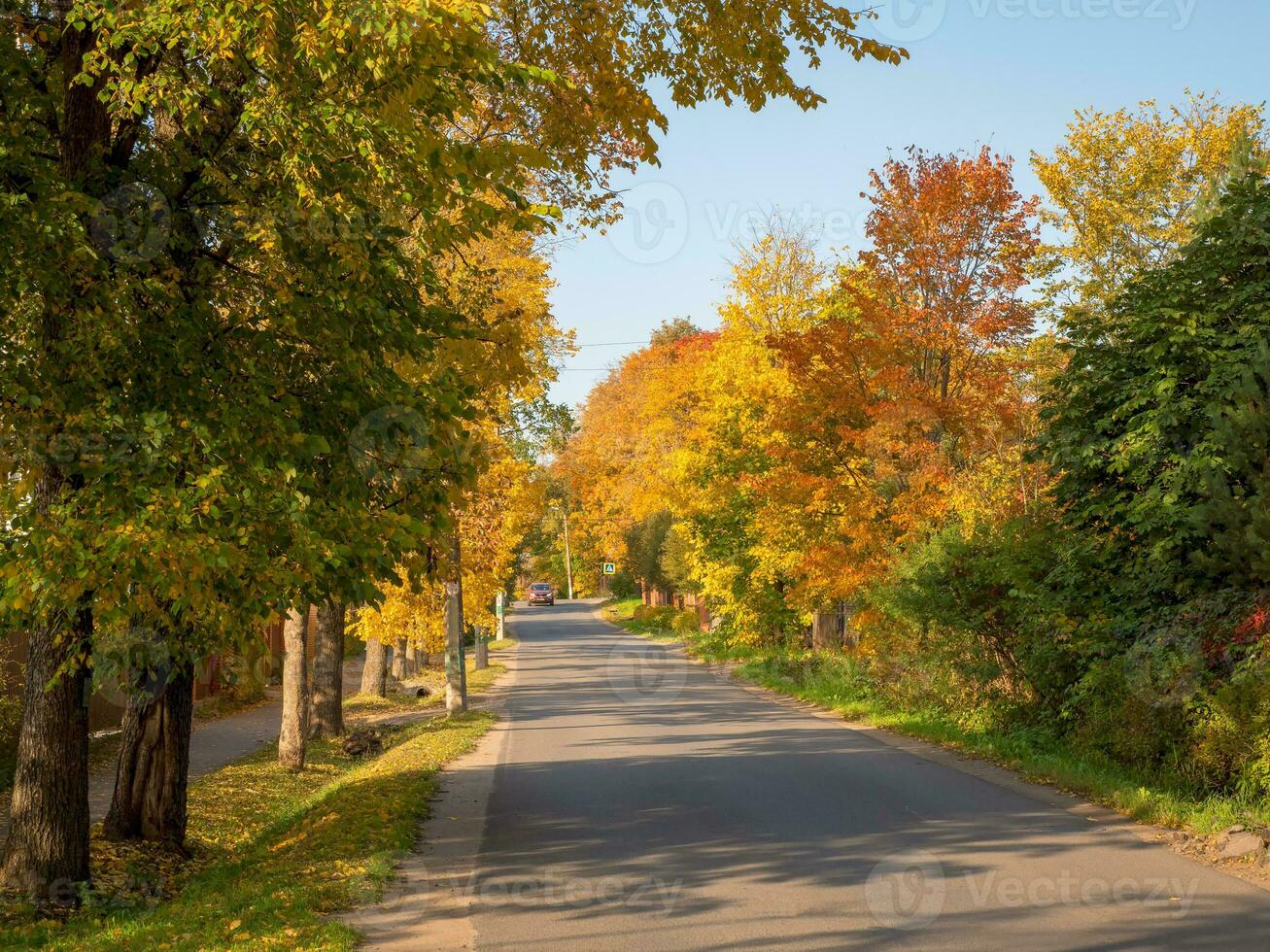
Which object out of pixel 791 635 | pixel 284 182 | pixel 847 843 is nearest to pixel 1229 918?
pixel 847 843

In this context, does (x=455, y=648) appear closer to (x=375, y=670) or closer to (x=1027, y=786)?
(x=375, y=670)

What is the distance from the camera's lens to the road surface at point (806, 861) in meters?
7.12

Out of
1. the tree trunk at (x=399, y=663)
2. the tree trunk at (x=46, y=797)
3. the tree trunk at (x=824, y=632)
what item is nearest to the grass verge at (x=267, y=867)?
the tree trunk at (x=46, y=797)

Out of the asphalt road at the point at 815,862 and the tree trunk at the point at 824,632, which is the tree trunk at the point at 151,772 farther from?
the tree trunk at the point at 824,632

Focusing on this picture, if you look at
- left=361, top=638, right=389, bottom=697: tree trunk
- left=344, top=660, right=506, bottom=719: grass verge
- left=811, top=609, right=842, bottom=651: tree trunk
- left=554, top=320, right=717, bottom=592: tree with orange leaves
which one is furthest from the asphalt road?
left=554, top=320, right=717, bottom=592: tree with orange leaves

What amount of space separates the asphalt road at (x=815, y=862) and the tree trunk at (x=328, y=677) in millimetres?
4803

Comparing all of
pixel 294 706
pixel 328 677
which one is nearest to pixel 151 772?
pixel 294 706

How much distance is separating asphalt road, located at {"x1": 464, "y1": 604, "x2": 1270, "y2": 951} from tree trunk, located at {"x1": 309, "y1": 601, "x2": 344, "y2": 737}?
480 cm

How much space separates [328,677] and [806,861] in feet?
44.0

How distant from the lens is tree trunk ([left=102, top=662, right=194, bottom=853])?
34.3 ft

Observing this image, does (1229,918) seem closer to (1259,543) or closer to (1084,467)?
(1259,543)

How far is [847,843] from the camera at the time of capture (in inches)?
383

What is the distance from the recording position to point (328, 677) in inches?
814

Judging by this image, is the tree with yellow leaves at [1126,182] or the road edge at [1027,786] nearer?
the road edge at [1027,786]
